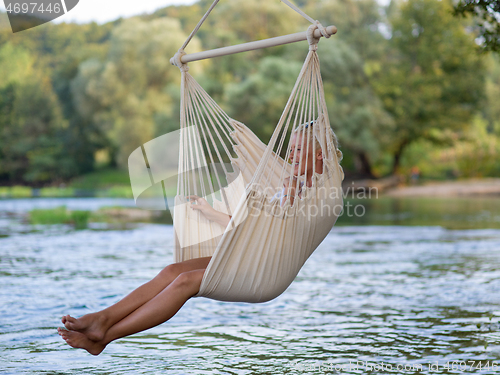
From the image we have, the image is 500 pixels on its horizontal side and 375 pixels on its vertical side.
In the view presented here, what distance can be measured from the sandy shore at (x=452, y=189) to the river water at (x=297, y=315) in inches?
351

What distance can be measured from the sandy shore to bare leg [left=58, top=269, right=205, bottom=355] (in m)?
14.1

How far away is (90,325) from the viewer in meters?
1.80

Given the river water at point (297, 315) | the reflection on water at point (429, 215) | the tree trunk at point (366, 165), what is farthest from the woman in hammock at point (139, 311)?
the tree trunk at point (366, 165)

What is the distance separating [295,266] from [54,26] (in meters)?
28.9

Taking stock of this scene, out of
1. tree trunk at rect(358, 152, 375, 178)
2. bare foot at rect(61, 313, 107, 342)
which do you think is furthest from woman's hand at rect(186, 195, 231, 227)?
tree trunk at rect(358, 152, 375, 178)

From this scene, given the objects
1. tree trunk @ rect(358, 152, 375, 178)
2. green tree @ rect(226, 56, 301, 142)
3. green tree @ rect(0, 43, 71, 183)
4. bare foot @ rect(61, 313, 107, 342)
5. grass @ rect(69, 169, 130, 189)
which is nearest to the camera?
bare foot @ rect(61, 313, 107, 342)

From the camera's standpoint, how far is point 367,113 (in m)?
14.9

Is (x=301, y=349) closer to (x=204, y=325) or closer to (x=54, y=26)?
(x=204, y=325)

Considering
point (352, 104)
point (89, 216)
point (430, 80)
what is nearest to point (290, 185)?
point (89, 216)

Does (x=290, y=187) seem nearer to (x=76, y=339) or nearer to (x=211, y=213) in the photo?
(x=211, y=213)

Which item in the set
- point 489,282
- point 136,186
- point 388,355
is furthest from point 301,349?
point 489,282

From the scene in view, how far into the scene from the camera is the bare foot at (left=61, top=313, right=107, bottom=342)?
5.85 ft

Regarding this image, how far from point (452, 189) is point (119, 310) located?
1468 centimetres

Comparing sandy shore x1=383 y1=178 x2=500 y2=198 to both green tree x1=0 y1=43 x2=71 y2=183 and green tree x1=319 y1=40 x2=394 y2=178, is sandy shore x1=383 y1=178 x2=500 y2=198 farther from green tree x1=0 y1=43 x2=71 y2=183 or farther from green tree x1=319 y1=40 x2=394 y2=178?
green tree x1=0 y1=43 x2=71 y2=183
